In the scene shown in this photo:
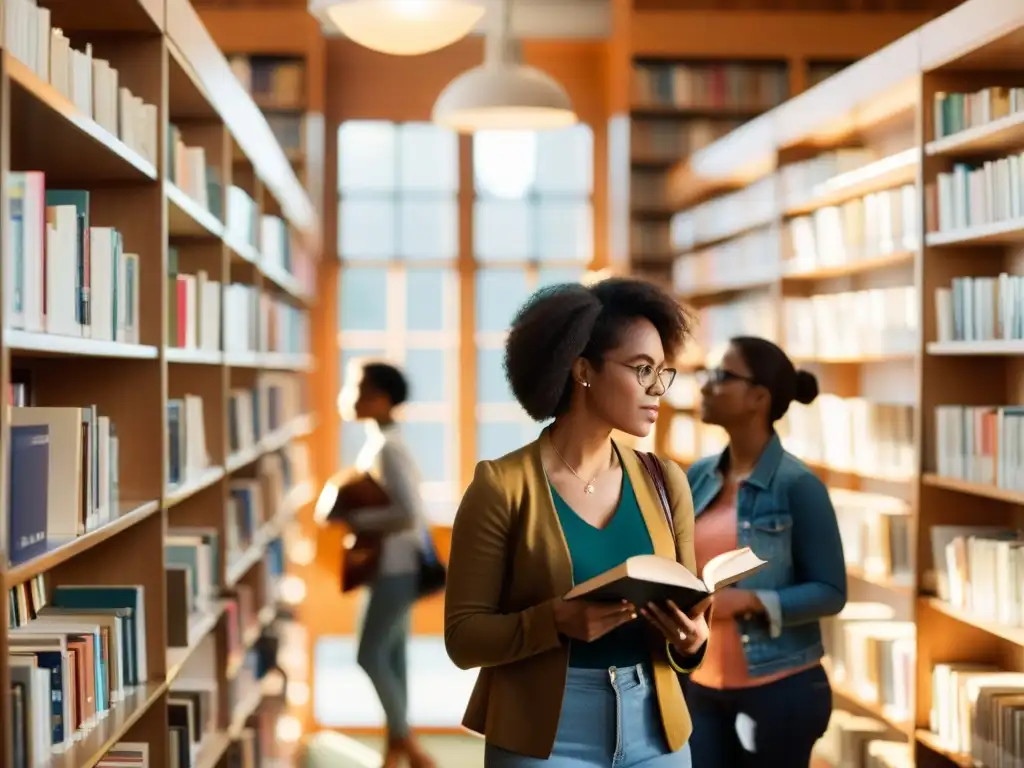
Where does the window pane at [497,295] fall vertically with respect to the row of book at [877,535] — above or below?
above

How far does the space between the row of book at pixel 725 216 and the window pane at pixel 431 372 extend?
1.99 meters

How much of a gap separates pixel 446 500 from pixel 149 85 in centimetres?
647

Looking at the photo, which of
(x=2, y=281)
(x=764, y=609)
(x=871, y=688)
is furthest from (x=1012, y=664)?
(x=2, y=281)

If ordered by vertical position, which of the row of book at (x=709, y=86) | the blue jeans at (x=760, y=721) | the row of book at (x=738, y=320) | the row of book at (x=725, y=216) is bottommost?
the blue jeans at (x=760, y=721)

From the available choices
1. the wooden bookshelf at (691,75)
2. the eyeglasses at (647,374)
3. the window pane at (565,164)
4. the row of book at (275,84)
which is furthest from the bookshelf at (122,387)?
the window pane at (565,164)

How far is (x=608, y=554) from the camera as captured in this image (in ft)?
7.42

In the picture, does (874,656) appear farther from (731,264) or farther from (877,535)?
(731,264)

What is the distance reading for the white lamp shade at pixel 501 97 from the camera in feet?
15.5

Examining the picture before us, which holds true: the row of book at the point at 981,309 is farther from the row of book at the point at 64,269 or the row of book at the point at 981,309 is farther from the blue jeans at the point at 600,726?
the row of book at the point at 64,269

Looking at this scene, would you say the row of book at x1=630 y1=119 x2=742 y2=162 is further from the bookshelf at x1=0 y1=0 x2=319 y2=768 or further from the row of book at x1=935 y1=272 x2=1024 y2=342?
the row of book at x1=935 y1=272 x2=1024 y2=342

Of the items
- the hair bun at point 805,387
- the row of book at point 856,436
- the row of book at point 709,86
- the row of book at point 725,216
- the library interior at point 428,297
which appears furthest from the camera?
the row of book at point 709,86

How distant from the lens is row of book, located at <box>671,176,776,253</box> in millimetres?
6270

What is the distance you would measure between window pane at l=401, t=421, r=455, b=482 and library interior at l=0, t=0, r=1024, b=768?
2 cm

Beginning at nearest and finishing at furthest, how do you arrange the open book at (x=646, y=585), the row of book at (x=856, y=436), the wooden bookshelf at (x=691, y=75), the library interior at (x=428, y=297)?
the open book at (x=646, y=585) → the library interior at (x=428, y=297) → the row of book at (x=856, y=436) → the wooden bookshelf at (x=691, y=75)
